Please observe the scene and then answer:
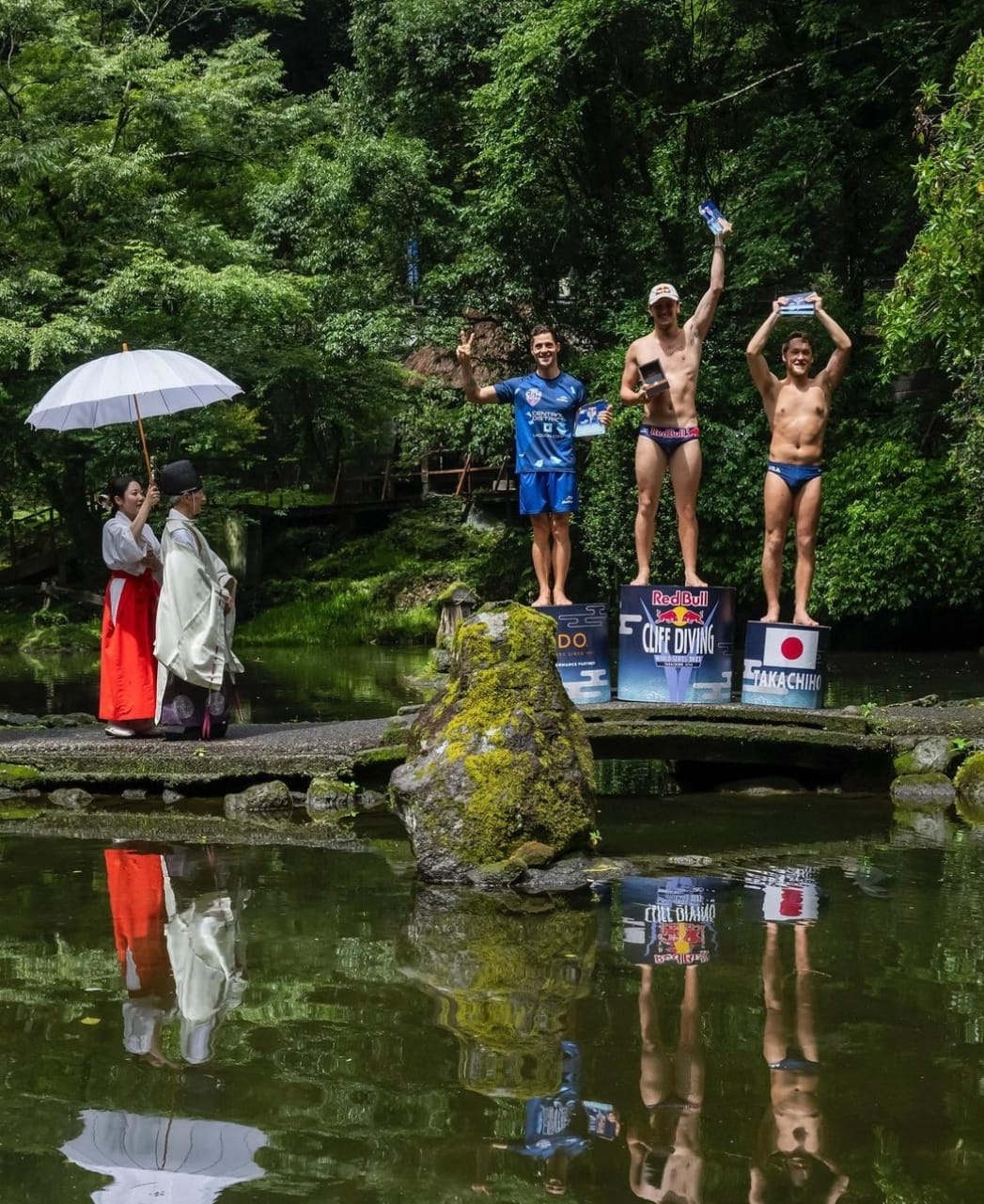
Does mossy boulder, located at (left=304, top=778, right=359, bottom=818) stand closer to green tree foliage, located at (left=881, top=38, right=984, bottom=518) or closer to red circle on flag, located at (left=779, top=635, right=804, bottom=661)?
red circle on flag, located at (left=779, top=635, right=804, bottom=661)

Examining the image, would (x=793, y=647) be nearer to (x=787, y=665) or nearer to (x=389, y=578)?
(x=787, y=665)

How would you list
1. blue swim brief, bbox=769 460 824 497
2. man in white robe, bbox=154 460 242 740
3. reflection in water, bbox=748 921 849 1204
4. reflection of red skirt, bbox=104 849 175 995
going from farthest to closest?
blue swim brief, bbox=769 460 824 497 → man in white robe, bbox=154 460 242 740 → reflection of red skirt, bbox=104 849 175 995 → reflection in water, bbox=748 921 849 1204

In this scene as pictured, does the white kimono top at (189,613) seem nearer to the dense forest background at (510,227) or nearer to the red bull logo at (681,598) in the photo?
the red bull logo at (681,598)

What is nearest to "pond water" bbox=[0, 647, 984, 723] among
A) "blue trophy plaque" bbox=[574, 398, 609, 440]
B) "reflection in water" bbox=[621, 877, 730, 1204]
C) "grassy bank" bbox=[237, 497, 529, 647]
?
"grassy bank" bbox=[237, 497, 529, 647]

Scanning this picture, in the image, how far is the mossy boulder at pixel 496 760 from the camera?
6.55 metres

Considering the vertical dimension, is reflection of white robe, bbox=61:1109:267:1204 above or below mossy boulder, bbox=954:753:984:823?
below

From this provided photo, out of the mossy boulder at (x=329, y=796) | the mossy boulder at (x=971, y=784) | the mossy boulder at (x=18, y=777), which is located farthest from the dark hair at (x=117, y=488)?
the mossy boulder at (x=971, y=784)

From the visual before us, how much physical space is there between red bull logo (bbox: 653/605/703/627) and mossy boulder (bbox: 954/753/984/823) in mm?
1886

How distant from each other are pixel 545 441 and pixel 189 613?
2.58 metres

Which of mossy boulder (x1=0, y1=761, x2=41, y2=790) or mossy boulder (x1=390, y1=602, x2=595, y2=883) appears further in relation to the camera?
mossy boulder (x1=0, y1=761, x2=41, y2=790)

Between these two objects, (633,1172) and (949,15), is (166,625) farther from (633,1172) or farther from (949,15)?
(949,15)

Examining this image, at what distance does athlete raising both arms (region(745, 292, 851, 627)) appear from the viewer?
392 inches

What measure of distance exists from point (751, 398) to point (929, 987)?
16.5 m

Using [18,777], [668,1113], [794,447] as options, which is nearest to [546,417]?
[794,447]
